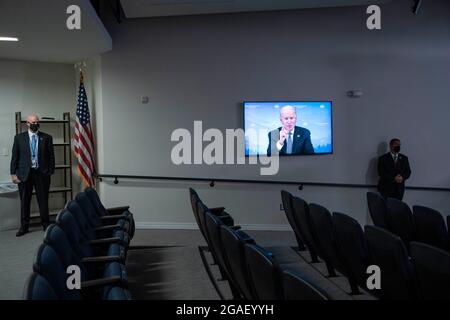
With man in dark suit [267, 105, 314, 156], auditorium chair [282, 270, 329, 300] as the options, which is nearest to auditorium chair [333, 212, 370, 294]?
auditorium chair [282, 270, 329, 300]

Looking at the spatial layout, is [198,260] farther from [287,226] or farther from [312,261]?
[287,226]

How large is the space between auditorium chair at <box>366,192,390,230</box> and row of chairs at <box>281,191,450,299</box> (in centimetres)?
76

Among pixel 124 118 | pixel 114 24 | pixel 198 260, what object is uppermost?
pixel 114 24

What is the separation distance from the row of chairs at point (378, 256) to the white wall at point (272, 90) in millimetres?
2695

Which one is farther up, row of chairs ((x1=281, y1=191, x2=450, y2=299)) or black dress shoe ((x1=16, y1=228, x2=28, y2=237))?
row of chairs ((x1=281, y1=191, x2=450, y2=299))

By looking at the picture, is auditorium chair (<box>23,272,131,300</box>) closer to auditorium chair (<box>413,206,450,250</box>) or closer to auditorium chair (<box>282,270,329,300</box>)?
auditorium chair (<box>282,270,329,300</box>)

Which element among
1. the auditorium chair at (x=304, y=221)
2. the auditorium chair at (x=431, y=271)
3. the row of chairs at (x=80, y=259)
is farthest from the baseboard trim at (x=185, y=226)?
→ the auditorium chair at (x=431, y=271)

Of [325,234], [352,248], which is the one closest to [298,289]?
[352,248]

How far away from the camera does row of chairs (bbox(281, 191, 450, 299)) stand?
2223 millimetres

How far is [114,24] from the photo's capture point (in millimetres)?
6445

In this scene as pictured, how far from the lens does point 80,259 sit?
2.90 m

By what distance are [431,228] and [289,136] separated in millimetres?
3092
